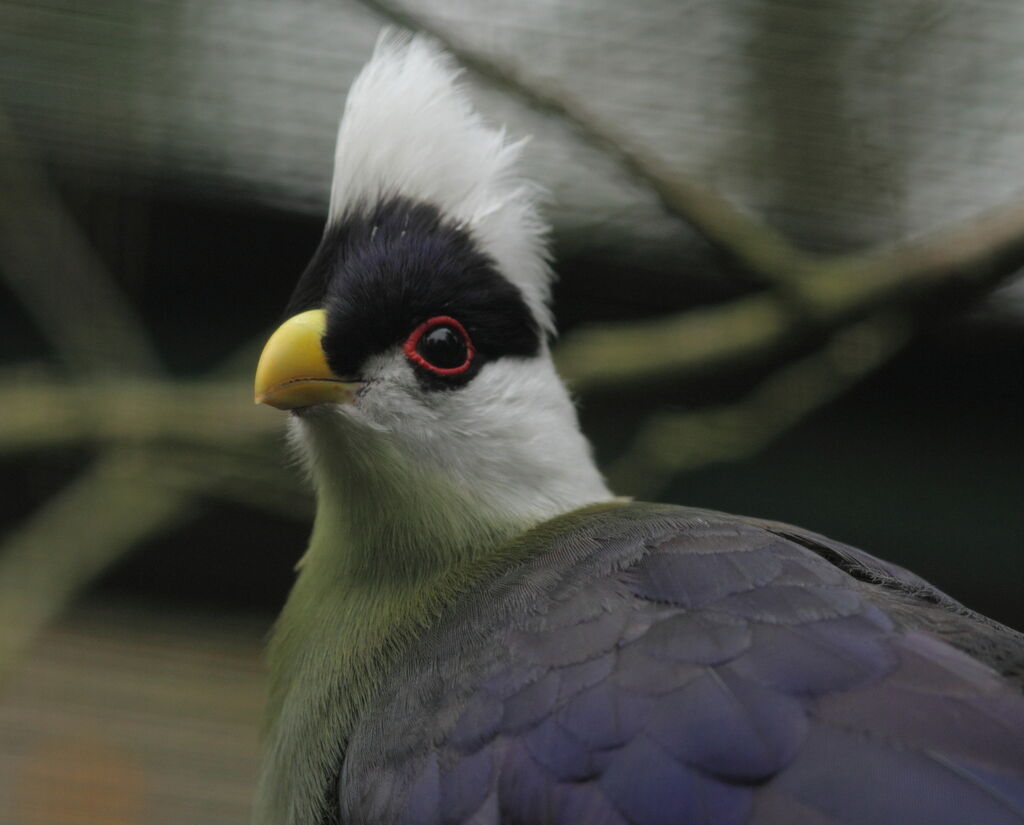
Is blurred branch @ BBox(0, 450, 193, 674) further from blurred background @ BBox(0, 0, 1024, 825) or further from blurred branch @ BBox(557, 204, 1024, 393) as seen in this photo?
blurred branch @ BBox(557, 204, 1024, 393)

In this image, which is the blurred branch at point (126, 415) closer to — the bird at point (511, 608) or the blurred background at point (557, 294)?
the blurred background at point (557, 294)

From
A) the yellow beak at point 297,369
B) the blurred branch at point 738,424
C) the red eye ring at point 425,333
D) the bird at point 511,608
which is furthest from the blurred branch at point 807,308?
the yellow beak at point 297,369

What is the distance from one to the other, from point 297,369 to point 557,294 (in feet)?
5.83

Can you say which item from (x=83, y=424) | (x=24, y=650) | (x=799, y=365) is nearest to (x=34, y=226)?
(x=83, y=424)

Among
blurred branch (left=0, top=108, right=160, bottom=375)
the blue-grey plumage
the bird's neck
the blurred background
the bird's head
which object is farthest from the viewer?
blurred branch (left=0, top=108, right=160, bottom=375)

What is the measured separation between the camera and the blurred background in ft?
8.19

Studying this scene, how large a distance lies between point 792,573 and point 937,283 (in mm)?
974

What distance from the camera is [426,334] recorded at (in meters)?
1.81

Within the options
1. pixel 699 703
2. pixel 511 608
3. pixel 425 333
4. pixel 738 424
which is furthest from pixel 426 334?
pixel 738 424

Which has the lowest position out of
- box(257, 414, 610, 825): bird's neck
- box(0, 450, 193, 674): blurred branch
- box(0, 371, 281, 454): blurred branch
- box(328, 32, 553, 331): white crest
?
box(0, 450, 193, 674): blurred branch

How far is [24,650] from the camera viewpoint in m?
2.86

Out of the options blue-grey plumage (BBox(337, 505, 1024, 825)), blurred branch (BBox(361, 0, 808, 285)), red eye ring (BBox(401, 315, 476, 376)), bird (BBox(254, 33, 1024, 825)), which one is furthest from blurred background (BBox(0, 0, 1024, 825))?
blue-grey plumage (BBox(337, 505, 1024, 825))

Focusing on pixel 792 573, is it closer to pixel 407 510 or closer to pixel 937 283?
pixel 407 510

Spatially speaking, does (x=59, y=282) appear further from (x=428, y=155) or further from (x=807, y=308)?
(x=807, y=308)
